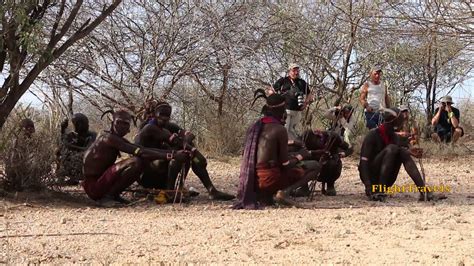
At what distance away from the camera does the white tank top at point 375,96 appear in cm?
1064

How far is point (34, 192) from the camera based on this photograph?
7.51m

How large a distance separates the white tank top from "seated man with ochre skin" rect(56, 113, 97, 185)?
4416mm

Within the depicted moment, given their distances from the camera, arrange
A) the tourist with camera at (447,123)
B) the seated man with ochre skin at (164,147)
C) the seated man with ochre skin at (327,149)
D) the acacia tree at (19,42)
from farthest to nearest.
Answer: the tourist with camera at (447,123) → the seated man with ochre skin at (327,149) → the seated man with ochre skin at (164,147) → the acacia tree at (19,42)

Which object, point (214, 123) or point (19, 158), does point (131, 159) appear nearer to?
point (19, 158)

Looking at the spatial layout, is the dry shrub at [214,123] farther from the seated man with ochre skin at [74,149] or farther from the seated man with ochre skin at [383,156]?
the seated man with ochre skin at [383,156]

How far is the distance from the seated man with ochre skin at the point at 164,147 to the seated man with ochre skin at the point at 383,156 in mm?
1561

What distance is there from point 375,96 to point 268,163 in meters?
4.33

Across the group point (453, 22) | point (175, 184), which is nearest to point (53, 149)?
point (175, 184)

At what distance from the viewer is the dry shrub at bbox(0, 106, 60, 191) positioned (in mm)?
7324

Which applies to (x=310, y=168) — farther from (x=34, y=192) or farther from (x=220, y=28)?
(x=220, y=28)

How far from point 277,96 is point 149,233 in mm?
2254

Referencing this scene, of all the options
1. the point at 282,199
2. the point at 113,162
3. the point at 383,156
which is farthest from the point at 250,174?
the point at 383,156

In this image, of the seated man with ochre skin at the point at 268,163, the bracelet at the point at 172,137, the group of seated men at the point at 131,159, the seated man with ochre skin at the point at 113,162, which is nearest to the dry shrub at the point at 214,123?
the group of seated men at the point at 131,159

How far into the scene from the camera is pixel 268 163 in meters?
6.91
